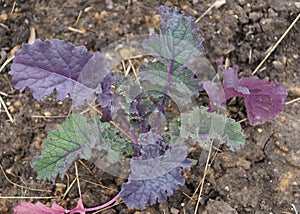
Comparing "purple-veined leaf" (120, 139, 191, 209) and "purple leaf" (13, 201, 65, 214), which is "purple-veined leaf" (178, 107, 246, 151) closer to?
"purple-veined leaf" (120, 139, 191, 209)

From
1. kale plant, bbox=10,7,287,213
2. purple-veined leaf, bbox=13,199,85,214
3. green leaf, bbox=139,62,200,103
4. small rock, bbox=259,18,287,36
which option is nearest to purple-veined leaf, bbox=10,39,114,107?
kale plant, bbox=10,7,287,213

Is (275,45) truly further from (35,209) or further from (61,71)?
(35,209)

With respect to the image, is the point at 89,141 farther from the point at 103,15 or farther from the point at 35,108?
the point at 103,15

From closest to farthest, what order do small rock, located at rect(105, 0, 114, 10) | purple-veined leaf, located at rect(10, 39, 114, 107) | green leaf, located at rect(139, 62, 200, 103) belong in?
purple-veined leaf, located at rect(10, 39, 114, 107) → green leaf, located at rect(139, 62, 200, 103) → small rock, located at rect(105, 0, 114, 10)

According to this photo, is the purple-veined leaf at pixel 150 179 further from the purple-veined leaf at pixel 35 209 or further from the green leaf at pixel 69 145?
the purple-veined leaf at pixel 35 209

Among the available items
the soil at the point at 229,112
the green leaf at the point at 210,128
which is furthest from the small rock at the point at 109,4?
the green leaf at the point at 210,128

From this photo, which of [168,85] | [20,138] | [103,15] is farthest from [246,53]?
[20,138]

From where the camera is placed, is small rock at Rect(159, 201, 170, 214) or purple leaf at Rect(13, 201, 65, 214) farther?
small rock at Rect(159, 201, 170, 214)
